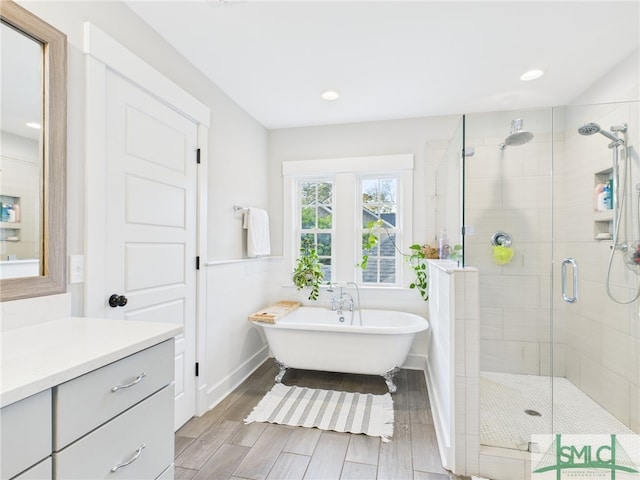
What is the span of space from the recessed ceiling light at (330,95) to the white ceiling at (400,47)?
5 centimetres

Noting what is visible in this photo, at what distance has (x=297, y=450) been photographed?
1.89 meters

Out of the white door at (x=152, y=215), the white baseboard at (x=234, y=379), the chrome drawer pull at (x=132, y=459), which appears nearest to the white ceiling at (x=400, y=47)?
the white door at (x=152, y=215)

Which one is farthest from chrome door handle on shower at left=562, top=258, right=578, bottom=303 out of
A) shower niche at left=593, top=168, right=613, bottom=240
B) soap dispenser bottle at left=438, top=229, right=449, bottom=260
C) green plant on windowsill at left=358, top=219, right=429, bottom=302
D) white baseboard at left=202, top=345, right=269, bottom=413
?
white baseboard at left=202, top=345, right=269, bottom=413

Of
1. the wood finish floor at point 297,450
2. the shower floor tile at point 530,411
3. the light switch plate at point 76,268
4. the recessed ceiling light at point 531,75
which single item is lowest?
the wood finish floor at point 297,450

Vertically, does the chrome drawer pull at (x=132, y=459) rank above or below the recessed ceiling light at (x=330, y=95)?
below

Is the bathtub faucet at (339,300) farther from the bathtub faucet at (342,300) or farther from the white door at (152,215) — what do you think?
the white door at (152,215)

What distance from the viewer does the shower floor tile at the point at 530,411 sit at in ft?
5.81

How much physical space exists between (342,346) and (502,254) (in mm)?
1357

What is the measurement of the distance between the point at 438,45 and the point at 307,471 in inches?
103

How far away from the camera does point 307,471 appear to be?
1.71 m

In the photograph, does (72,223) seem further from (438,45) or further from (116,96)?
(438,45)

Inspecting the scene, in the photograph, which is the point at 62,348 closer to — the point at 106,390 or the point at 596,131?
the point at 106,390

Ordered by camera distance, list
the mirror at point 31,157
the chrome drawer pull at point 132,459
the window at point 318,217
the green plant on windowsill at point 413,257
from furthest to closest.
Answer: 1. the window at point 318,217
2. the green plant on windowsill at point 413,257
3. the mirror at point 31,157
4. the chrome drawer pull at point 132,459

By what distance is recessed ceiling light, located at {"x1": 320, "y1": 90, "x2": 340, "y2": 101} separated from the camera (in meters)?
2.65
